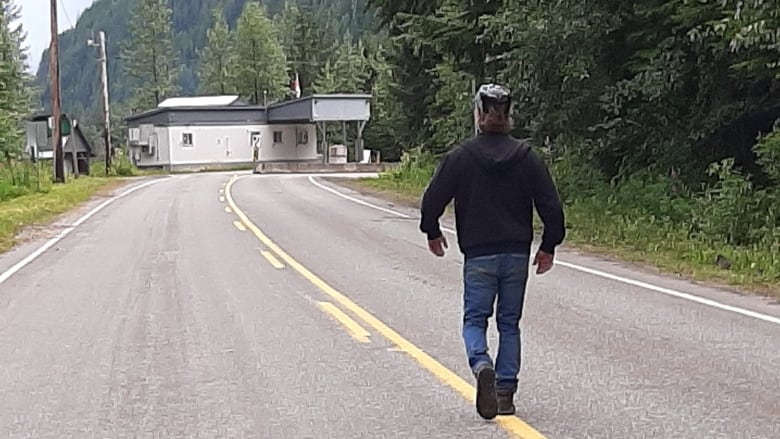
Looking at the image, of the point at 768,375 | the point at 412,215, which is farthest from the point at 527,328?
the point at 412,215

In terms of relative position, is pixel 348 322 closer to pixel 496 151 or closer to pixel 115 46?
pixel 496 151

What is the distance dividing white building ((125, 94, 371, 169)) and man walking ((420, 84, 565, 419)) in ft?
241

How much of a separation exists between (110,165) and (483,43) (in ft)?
132

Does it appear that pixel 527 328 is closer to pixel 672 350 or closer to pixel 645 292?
pixel 672 350

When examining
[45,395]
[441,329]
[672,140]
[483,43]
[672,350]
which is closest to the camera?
[45,395]

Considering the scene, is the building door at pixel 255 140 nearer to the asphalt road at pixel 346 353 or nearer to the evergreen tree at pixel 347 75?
the evergreen tree at pixel 347 75

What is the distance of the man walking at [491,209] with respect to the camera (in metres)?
6.66

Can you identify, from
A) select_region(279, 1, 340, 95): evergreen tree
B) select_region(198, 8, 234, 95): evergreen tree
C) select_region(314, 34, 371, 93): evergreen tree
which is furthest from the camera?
select_region(198, 8, 234, 95): evergreen tree

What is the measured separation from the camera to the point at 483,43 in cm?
2492

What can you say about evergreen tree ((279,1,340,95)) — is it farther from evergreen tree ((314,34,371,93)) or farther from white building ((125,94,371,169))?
white building ((125,94,371,169))

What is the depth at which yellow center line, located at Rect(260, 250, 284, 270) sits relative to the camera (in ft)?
51.1

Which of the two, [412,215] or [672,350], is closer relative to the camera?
[672,350]

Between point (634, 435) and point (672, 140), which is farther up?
point (672, 140)

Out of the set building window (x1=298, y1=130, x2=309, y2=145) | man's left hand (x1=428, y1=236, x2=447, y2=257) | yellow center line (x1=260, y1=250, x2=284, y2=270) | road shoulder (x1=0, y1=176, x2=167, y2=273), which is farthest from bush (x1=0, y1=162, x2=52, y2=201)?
building window (x1=298, y1=130, x2=309, y2=145)
